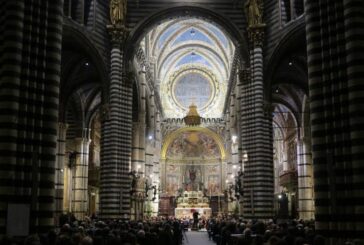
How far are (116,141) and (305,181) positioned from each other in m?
19.3

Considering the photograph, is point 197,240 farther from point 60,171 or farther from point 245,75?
point 60,171

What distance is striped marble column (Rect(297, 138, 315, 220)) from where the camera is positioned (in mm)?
44969

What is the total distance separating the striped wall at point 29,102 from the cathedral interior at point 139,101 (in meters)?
0.03

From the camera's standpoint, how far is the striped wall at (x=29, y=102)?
50.4ft

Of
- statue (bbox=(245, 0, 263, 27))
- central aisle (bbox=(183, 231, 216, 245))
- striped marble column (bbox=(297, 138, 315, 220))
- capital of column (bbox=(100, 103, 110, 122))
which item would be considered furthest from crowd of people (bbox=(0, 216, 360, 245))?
striped marble column (bbox=(297, 138, 315, 220))

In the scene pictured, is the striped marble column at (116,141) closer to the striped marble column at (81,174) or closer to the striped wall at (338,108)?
the striped marble column at (81,174)

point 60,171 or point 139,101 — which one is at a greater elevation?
point 139,101

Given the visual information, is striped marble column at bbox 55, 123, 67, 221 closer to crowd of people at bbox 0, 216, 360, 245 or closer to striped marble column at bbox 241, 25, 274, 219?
striped marble column at bbox 241, 25, 274, 219

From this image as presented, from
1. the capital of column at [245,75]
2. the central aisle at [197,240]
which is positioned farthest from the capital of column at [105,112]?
the central aisle at [197,240]

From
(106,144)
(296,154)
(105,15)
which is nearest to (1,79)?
(106,144)

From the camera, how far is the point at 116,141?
34062 mm

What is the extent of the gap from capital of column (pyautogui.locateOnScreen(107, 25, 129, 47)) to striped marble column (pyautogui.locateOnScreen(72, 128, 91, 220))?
13701mm

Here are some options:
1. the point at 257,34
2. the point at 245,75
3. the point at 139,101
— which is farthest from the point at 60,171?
the point at 257,34

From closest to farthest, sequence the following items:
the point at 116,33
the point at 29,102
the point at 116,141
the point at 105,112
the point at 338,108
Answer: the point at 338,108, the point at 29,102, the point at 116,141, the point at 105,112, the point at 116,33
